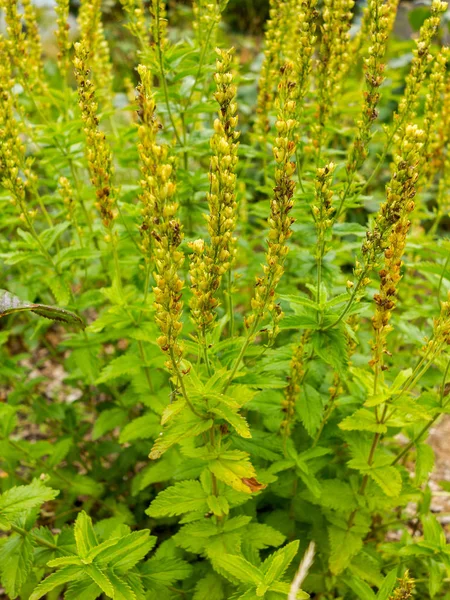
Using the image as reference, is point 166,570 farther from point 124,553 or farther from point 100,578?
point 100,578

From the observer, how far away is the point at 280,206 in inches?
67.5

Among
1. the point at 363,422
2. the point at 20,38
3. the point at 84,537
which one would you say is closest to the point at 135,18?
the point at 20,38

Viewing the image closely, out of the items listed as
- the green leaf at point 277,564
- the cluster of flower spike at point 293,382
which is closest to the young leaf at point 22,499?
the green leaf at point 277,564

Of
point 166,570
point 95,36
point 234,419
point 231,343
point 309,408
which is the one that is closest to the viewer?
point 234,419

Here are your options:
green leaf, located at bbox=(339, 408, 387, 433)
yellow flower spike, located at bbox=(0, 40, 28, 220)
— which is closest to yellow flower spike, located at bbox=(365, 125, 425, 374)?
green leaf, located at bbox=(339, 408, 387, 433)

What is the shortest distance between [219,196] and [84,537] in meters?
1.45

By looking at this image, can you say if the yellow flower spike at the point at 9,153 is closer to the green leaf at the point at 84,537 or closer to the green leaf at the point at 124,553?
the green leaf at the point at 84,537

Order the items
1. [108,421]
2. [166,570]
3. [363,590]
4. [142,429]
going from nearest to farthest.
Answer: [363,590] < [166,570] < [142,429] < [108,421]

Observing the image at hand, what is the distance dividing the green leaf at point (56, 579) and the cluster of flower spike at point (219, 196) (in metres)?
1.11

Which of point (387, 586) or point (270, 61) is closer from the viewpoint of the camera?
Result: point (387, 586)

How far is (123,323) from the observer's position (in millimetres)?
2752

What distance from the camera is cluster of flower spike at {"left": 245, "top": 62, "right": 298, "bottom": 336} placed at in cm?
167

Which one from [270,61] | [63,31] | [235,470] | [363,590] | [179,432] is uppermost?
[63,31]

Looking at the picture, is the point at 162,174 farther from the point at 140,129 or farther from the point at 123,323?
the point at 123,323
